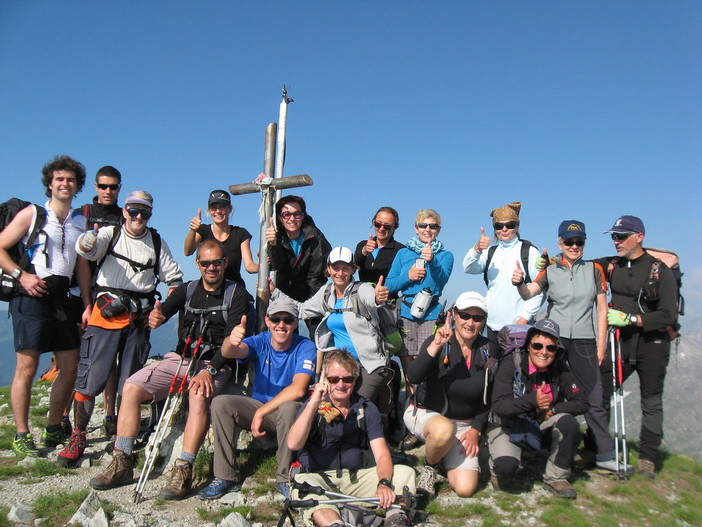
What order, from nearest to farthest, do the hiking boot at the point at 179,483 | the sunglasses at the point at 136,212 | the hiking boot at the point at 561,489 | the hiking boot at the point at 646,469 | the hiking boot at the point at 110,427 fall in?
the hiking boot at the point at 179,483 → the hiking boot at the point at 561,489 → the hiking boot at the point at 646,469 → the sunglasses at the point at 136,212 → the hiking boot at the point at 110,427

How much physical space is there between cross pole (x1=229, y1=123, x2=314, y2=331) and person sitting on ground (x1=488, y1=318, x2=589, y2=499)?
13.3 feet

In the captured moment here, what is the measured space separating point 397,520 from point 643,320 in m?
4.43

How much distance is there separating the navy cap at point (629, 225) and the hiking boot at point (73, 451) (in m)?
8.09

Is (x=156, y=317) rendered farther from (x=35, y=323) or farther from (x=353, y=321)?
(x=353, y=321)

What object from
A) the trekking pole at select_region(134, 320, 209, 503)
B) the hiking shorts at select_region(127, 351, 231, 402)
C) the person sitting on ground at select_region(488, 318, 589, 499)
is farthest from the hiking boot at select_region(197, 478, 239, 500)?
the person sitting on ground at select_region(488, 318, 589, 499)

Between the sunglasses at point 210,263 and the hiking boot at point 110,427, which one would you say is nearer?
the sunglasses at point 210,263

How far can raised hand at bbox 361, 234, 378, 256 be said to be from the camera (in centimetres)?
852

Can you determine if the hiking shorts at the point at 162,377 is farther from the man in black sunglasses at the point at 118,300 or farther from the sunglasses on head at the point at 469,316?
the sunglasses on head at the point at 469,316

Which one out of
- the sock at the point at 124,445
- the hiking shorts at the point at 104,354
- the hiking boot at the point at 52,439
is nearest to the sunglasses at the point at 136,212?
the hiking shorts at the point at 104,354

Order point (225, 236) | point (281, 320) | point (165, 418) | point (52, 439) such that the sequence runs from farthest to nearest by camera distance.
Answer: point (225, 236), point (52, 439), point (281, 320), point (165, 418)

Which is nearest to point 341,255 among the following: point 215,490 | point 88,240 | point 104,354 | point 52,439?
point 215,490

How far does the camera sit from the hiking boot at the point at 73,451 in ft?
21.4

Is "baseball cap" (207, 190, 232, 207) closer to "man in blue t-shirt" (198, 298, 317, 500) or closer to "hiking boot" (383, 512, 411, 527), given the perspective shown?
"man in blue t-shirt" (198, 298, 317, 500)

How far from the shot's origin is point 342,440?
5473 mm
